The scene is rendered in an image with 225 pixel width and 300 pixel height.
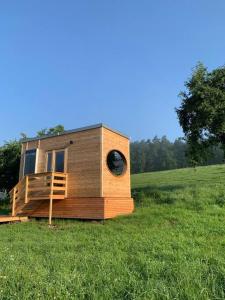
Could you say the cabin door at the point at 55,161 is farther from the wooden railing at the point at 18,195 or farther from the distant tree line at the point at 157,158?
the distant tree line at the point at 157,158

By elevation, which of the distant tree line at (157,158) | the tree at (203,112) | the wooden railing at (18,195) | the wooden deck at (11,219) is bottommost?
the wooden deck at (11,219)

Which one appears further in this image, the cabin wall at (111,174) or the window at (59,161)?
the window at (59,161)

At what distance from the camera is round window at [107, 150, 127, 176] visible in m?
15.1

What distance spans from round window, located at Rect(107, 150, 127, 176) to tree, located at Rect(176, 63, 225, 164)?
502cm

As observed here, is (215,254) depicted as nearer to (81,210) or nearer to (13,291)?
(13,291)

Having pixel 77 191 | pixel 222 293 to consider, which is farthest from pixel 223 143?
pixel 222 293

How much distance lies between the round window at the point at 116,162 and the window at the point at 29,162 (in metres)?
4.13

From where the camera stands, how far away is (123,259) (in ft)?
21.4

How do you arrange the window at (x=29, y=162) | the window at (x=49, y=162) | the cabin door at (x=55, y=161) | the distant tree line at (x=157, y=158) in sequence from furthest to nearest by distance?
the distant tree line at (x=157, y=158) < the window at (x=29, y=162) < the window at (x=49, y=162) < the cabin door at (x=55, y=161)

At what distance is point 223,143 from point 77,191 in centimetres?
902

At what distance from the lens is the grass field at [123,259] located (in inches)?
182

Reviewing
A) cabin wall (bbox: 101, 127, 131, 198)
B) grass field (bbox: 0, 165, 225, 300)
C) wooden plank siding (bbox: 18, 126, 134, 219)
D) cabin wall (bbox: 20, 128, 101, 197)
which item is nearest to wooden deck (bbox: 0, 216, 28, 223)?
wooden plank siding (bbox: 18, 126, 134, 219)

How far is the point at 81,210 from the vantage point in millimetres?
13875

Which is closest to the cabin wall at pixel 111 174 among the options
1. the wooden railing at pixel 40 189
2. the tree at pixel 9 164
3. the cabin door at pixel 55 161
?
the wooden railing at pixel 40 189
